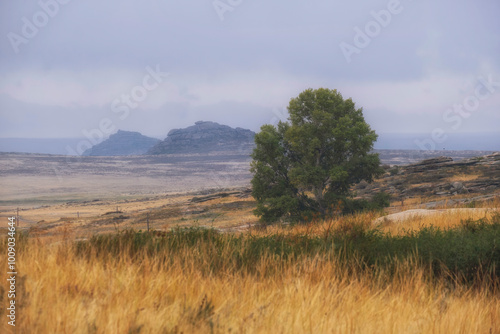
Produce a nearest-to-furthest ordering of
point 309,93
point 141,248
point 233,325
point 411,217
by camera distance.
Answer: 1. point 233,325
2. point 141,248
3. point 411,217
4. point 309,93

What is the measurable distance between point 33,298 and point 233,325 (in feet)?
6.09

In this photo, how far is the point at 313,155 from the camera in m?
29.1

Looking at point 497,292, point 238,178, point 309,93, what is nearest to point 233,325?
point 497,292

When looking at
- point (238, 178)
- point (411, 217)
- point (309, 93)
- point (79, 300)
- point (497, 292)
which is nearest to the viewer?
point (79, 300)

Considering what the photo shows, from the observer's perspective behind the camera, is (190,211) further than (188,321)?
Yes

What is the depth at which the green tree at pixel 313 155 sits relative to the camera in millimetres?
28083

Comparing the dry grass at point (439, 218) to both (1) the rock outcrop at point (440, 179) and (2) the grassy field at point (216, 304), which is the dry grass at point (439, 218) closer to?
(2) the grassy field at point (216, 304)

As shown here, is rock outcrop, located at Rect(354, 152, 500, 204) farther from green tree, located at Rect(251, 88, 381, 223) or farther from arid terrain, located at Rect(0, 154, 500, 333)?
arid terrain, located at Rect(0, 154, 500, 333)

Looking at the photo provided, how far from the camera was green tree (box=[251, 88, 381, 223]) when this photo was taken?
28.1 metres

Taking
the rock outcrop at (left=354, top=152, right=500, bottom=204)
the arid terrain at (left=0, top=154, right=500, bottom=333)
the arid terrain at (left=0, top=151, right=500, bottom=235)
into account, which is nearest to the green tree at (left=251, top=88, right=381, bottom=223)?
the arid terrain at (left=0, top=151, right=500, bottom=235)

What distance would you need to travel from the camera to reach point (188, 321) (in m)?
4.00

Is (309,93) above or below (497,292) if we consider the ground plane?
above

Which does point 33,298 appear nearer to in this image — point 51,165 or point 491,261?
point 491,261

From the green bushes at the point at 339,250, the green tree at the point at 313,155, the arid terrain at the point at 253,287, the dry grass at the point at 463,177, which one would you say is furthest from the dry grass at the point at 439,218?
the dry grass at the point at 463,177
